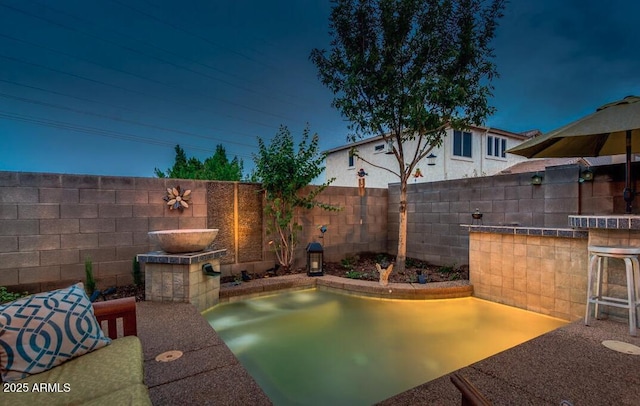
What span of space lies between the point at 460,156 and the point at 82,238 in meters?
10.4

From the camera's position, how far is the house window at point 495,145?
11.0 metres

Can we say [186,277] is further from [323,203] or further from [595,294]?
[595,294]

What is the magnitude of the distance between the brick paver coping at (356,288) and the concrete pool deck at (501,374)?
5.36 ft

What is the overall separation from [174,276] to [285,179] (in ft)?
7.56

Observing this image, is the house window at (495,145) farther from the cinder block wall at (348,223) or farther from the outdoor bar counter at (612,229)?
the outdoor bar counter at (612,229)

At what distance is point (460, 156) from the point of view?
405 inches

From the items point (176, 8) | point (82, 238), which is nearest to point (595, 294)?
point (82, 238)

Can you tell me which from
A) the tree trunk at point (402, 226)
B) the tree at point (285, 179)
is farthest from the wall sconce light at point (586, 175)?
the tree at point (285, 179)

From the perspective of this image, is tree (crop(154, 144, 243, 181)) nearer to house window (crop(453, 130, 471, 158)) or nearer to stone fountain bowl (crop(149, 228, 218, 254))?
stone fountain bowl (crop(149, 228, 218, 254))

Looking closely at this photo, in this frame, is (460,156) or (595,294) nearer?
(595,294)

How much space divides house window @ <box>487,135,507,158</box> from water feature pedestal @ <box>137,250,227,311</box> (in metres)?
11.1

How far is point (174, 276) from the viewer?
339cm

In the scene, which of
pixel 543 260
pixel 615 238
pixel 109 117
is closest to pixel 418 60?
pixel 543 260

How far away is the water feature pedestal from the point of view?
3.35 meters
